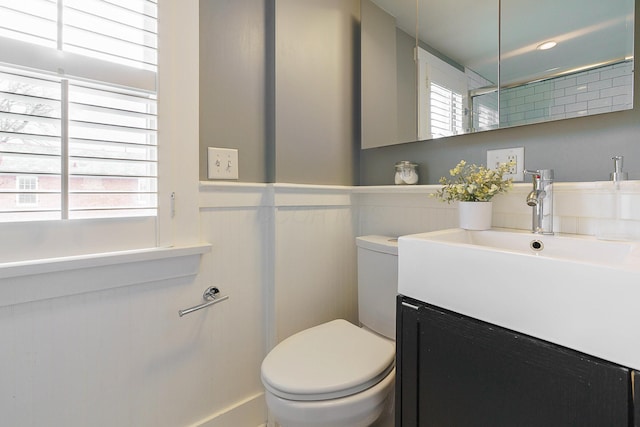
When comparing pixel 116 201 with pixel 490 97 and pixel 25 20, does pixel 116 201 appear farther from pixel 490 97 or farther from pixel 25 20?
pixel 490 97

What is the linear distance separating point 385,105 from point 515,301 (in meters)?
1.06

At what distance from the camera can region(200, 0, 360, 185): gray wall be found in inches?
46.9

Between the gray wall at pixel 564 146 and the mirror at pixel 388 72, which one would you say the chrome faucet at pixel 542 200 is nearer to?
the gray wall at pixel 564 146

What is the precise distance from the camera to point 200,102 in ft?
3.78

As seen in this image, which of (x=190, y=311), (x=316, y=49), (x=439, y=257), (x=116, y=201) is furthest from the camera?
(x=316, y=49)

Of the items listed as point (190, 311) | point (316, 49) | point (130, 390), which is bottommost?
point (130, 390)

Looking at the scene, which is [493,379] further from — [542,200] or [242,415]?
[242,415]

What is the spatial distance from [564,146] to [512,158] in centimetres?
15

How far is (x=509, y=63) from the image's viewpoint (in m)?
1.08

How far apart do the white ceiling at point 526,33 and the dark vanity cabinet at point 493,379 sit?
0.85 m

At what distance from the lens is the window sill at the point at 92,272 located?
2.74 feet

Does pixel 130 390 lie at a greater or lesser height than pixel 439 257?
lesser

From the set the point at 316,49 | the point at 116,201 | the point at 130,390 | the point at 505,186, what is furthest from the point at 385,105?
the point at 130,390

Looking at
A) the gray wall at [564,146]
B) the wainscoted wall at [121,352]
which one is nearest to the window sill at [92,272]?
the wainscoted wall at [121,352]
